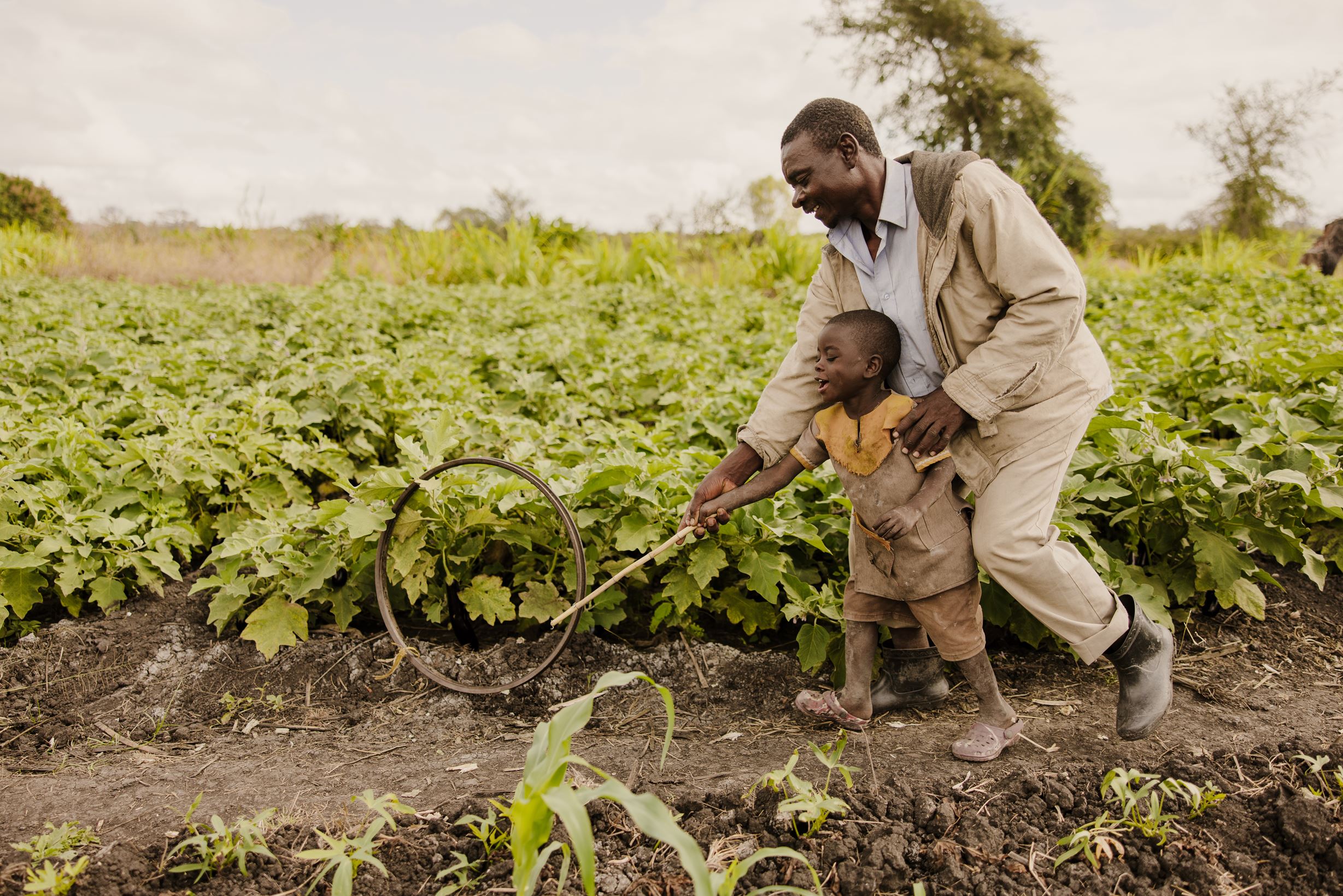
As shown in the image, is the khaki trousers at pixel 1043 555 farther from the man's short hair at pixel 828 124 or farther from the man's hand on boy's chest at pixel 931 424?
the man's short hair at pixel 828 124

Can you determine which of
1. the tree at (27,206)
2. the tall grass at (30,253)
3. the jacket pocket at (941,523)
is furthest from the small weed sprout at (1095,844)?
the tree at (27,206)

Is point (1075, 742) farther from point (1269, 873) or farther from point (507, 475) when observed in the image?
point (507, 475)

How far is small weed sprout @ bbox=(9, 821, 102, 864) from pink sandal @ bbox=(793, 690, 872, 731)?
5.69ft

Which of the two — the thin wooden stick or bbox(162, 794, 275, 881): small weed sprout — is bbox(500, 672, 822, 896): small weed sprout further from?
the thin wooden stick

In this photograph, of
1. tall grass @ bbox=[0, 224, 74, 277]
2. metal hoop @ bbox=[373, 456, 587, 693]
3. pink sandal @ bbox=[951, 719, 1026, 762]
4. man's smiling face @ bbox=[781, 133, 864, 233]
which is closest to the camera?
man's smiling face @ bbox=[781, 133, 864, 233]

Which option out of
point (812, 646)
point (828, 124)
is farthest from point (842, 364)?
point (812, 646)

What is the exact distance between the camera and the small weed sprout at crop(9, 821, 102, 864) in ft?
5.82

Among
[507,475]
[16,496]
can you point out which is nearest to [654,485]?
[507,475]

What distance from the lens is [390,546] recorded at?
114 inches

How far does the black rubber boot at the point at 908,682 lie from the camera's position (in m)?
2.61

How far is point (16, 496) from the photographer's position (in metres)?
3.04

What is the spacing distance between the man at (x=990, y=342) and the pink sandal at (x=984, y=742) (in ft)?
0.90

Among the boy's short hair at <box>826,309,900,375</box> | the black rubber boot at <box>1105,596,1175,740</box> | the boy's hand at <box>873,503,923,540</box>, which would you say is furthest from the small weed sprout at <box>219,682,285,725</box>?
the black rubber boot at <box>1105,596,1175,740</box>

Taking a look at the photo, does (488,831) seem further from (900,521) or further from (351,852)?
(900,521)
